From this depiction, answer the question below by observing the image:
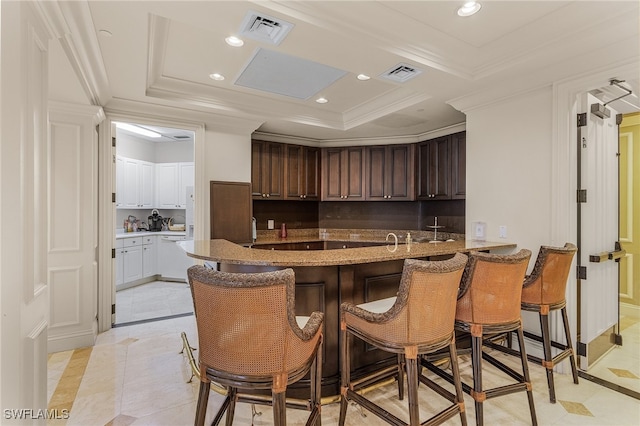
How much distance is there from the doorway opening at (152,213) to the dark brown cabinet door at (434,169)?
3950 mm

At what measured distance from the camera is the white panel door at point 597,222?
2.68 metres

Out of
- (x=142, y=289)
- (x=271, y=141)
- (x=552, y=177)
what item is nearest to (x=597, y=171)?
(x=552, y=177)

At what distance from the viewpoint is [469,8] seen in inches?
82.0

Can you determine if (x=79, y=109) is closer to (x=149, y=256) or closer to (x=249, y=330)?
A: (x=249, y=330)

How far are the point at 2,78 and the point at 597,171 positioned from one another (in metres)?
3.93

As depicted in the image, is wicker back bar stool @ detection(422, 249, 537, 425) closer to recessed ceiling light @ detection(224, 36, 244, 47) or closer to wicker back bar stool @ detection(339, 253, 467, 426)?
wicker back bar stool @ detection(339, 253, 467, 426)

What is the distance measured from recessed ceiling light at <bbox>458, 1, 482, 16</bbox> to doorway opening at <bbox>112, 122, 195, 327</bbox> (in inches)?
189

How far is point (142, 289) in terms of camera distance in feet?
18.6

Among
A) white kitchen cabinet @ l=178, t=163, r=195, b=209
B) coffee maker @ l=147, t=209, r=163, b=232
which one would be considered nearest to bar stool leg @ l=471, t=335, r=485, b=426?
white kitchen cabinet @ l=178, t=163, r=195, b=209

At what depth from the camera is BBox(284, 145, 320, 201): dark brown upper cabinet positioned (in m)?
5.09

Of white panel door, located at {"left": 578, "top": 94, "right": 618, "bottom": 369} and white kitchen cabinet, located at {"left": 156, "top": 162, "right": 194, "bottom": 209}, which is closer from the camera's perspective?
white panel door, located at {"left": 578, "top": 94, "right": 618, "bottom": 369}

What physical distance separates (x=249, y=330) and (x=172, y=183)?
6.03 m

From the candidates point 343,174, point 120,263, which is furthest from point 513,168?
point 120,263

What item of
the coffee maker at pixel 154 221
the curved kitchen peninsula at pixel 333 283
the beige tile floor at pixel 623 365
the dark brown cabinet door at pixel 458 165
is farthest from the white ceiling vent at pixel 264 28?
the coffee maker at pixel 154 221
